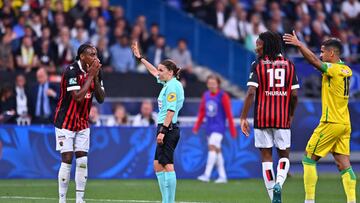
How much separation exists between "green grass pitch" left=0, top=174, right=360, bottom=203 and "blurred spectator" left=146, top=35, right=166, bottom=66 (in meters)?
6.20

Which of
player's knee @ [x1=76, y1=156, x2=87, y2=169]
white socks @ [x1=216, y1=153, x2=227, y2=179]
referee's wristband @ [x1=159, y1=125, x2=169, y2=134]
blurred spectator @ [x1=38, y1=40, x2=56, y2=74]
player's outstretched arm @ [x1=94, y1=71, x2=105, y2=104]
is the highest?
blurred spectator @ [x1=38, y1=40, x2=56, y2=74]

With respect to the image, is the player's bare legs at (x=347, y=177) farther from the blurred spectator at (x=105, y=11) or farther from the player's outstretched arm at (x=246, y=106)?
the blurred spectator at (x=105, y=11)

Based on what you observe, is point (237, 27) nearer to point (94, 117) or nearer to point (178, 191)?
point (94, 117)

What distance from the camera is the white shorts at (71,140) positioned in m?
14.7

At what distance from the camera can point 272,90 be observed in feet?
47.6

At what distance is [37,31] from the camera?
25.5m

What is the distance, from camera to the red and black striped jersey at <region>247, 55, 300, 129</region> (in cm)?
1443

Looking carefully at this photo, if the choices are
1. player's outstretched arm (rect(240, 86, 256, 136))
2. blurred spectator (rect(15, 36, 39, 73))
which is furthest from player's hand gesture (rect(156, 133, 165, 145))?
blurred spectator (rect(15, 36, 39, 73))

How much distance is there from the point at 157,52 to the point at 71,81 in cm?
1240

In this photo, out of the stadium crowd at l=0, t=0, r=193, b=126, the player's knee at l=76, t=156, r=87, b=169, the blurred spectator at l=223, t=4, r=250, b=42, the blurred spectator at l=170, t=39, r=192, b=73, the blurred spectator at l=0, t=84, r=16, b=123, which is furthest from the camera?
the blurred spectator at l=223, t=4, r=250, b=42

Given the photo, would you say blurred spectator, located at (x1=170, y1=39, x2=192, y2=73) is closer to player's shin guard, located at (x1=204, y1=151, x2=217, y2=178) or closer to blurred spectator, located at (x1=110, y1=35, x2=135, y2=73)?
blurred spectator, located at (x1=110, y1=35, x2=135, y2=73)

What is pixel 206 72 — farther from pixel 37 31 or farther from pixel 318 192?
pixel 318 192

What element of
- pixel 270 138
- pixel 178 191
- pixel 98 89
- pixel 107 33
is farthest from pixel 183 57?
pixel 270 138

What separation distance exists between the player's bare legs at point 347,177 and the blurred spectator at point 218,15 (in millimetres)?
14672
